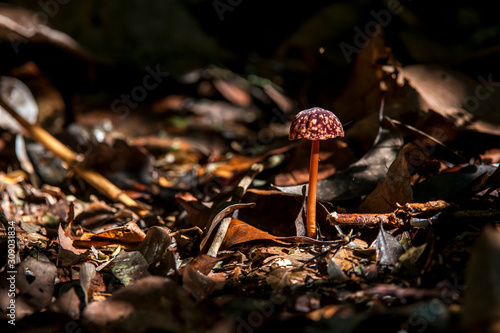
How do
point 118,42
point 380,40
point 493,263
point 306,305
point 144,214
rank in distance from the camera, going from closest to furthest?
1. point 493,263
2. point 306,305
3. point 144,214
4. point 380,40
5. point 118,42

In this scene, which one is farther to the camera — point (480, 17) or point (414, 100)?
point (480, 17)

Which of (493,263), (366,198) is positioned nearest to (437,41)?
(366,198)

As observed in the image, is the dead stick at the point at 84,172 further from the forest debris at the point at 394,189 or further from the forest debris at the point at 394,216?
the forest debris at the point at 394,189

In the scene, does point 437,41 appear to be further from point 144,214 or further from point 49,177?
point 49,177

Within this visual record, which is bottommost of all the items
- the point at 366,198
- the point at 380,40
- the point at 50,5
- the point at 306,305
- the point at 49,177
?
the point at 306,305

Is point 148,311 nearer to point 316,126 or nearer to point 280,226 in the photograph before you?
point 280,226
